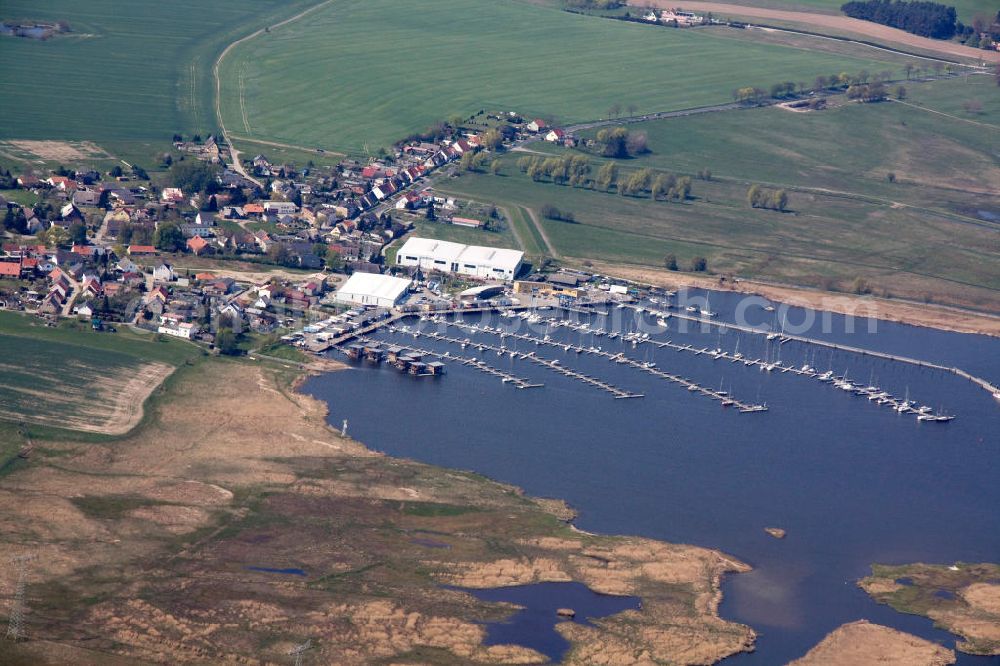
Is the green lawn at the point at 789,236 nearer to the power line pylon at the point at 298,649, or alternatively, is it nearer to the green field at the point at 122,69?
the green field at the point at 122,69

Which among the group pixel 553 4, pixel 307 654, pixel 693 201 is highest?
pixel 553 4

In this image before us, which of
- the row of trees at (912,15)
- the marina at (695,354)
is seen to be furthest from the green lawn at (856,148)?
the marina at (695,354)

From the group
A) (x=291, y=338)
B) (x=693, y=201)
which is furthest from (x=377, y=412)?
(x=693, y=201)

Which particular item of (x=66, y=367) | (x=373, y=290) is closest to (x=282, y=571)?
(x=66, y=367)

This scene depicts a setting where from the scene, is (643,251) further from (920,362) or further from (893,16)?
(893,16)

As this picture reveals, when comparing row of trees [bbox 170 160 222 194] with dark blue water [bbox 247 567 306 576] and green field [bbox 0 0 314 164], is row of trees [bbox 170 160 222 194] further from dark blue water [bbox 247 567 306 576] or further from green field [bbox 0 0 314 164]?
dark blue water [bbox 247 567 306 576]
